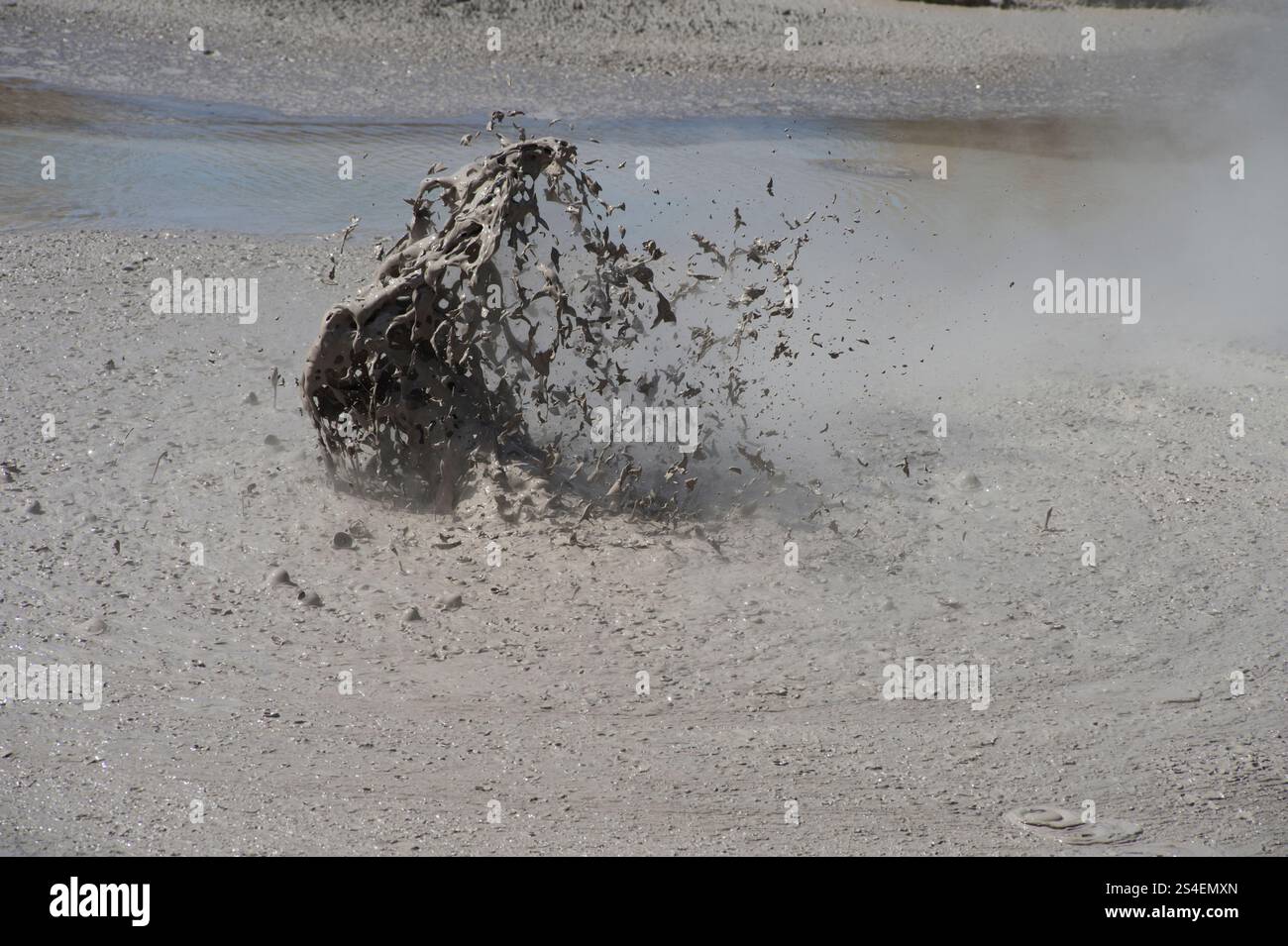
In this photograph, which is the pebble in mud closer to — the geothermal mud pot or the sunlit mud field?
the sunlit mud field

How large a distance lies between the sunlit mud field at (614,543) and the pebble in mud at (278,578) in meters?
0.01

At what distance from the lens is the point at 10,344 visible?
25.3 feet

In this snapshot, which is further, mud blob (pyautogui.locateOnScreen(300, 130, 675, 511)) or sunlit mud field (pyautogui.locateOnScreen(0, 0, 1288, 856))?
mud blob (pyautogui.locateOnScreen(300, 130, 675, 511))

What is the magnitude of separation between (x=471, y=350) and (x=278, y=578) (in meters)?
1.26

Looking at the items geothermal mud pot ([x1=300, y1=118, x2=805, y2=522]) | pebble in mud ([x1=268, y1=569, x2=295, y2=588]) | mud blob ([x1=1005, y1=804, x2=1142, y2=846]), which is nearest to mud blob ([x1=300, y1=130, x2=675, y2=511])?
geothermal mud pot ([x1=300, y1=118, x2=805, y2=522])

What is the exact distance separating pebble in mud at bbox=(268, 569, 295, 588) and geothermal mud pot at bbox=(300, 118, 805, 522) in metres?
0.77

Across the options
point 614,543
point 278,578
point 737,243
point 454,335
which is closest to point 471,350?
point 454,335

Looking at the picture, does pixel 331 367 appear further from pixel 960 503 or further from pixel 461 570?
pixel 960 503

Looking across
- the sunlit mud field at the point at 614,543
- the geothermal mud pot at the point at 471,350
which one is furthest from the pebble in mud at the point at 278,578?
the geothermal mud pot at the point at 471,350

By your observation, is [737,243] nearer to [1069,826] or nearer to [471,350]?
[471,350]

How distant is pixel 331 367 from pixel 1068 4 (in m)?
14.3

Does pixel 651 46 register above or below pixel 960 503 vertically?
above

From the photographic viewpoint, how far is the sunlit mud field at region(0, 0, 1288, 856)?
4527 millimetres

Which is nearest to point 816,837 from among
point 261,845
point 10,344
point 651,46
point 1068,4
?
point 261,845
